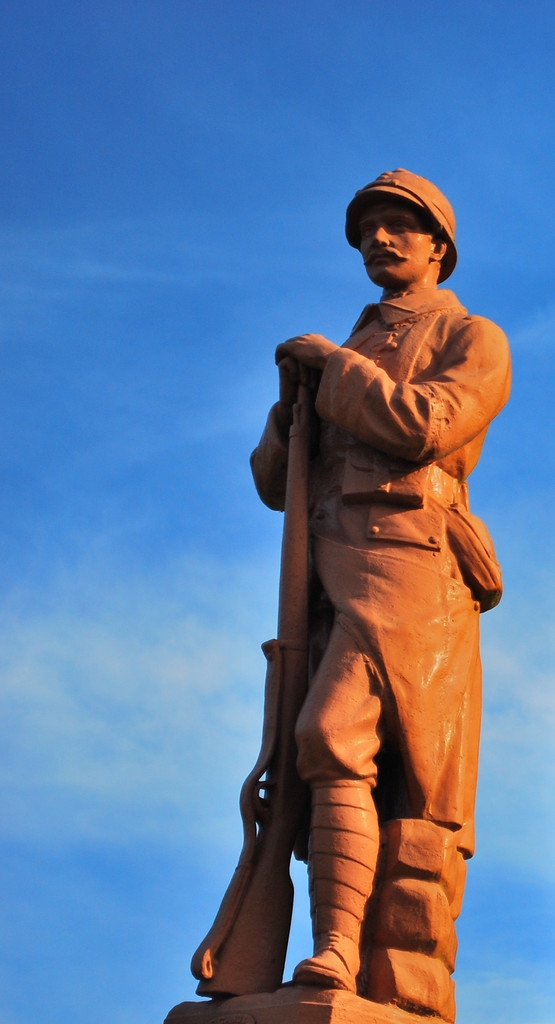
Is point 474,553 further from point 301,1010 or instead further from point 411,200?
point 301,1010

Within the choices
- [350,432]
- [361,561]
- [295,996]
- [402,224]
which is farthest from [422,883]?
[402,224]

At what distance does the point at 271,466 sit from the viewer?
27.0ft

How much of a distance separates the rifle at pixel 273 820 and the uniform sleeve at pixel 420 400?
19.9 inches

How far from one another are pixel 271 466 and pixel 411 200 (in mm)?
1626

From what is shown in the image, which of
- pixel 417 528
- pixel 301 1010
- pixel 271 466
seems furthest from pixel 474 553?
pixel 301 1010

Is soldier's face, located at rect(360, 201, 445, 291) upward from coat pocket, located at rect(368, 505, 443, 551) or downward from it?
upward

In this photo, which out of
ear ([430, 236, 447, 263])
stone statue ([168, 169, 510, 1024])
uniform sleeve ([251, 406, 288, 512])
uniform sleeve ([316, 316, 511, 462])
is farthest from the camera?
ear ([430, 236, 447, 263])

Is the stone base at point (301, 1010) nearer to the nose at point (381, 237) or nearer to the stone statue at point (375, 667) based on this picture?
the stone statue at point (375, 667)

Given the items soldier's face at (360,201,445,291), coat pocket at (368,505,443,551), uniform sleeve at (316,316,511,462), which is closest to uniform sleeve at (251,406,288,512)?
uniform sleeve at (316,316,511,462)

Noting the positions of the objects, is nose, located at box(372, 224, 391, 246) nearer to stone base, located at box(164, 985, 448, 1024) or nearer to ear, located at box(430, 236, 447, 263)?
ear, located at box(430, 236, 447, 263)

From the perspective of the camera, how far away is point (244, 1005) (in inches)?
259

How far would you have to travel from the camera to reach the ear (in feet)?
27.7

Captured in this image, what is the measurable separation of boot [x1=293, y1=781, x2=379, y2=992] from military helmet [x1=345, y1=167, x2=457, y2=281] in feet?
10.5

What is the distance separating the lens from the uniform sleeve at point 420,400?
738 centimetres
